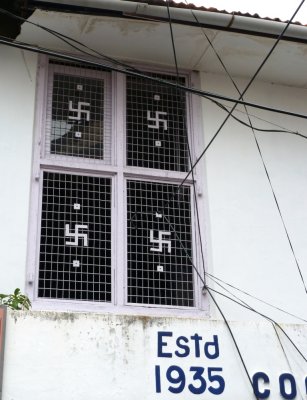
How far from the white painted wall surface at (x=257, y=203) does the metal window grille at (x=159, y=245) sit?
266mm

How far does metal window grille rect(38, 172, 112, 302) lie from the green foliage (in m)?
0.58

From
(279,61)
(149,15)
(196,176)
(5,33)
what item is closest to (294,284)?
(196,176)

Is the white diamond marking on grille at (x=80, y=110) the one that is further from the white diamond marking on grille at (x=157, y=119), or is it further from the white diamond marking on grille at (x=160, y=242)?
the white diamond marking on grille at (x=160, y=242)

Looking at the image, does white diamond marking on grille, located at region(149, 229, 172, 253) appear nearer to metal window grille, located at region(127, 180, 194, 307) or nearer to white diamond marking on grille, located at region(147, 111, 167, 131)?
metal window grille, located at region(127, 180, 194, 307)

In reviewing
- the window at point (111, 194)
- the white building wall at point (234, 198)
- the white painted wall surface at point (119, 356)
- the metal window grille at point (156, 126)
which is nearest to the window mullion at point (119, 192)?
the window at point (111, 194)

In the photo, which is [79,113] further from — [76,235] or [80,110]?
[76,235]

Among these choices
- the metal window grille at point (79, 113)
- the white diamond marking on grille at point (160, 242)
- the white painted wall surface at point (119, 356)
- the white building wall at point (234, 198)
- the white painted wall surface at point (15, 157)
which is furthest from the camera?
the metal window grille at point (79, 113)

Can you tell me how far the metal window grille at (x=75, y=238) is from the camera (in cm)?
679

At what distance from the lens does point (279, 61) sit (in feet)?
26.2

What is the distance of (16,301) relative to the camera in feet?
19.3

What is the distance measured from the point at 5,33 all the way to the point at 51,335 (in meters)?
3.28

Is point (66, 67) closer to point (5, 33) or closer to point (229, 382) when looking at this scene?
point (5, 33)

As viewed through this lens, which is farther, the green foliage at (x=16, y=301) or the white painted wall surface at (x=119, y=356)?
the green foliage at (x=16, y=301)

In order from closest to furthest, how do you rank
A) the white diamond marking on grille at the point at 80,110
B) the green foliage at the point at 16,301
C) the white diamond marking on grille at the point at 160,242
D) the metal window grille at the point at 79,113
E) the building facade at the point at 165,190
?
the green foliage at the point at 16,301 → the building facade at the point at 165,190 → the white diamond marking on grille at the point at 160,242 → the metal window grille at the point at 79,113 → the white diamond marking on grille at the point at 80,110
